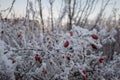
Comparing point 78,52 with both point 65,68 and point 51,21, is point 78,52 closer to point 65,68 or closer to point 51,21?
point 65,68

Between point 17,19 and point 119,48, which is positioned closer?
point 17,19

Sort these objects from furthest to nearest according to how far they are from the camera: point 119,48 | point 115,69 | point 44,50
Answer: point 119,48
point 115,69
point 44,50

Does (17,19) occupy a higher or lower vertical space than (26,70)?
higher

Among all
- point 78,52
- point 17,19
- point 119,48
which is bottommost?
point 119,48

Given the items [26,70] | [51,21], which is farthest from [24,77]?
[51,21]

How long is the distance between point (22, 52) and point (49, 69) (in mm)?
378

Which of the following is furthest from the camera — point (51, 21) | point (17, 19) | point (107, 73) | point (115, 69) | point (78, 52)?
point (51, 21)

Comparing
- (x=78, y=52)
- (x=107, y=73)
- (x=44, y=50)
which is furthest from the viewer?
(x=107, y=73)

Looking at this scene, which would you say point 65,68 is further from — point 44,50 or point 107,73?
point 107,73

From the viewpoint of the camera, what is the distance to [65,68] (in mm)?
2830

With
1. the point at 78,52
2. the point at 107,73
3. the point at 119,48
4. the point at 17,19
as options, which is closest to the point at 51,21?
the point at 17,19

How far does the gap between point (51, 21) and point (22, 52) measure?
4.91 meters

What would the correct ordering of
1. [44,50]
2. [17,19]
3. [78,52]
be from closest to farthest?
1. [44,50]
2. [78,52]
3. [17,19]

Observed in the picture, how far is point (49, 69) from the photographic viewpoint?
2.89 m
